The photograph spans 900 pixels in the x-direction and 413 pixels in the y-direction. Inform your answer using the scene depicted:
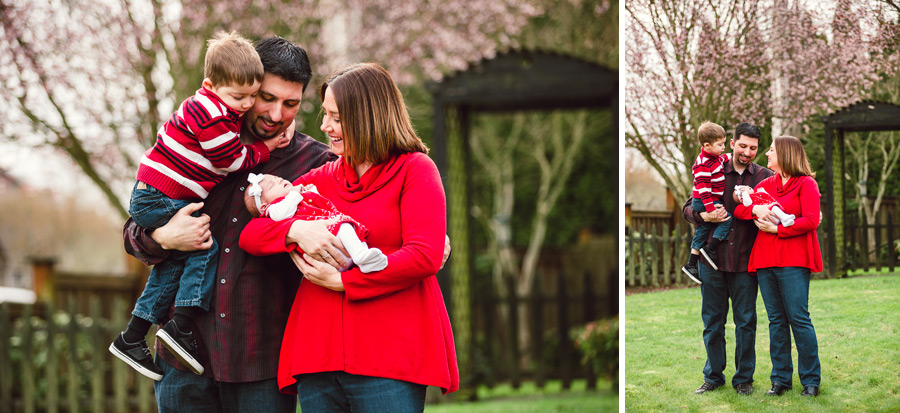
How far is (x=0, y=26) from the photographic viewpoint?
6676 mm

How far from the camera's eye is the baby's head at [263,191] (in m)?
2.25

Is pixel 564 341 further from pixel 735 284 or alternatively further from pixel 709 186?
pixel 709 186

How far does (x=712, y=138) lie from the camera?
2.81 meters

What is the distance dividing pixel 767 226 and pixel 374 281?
5.21 ft

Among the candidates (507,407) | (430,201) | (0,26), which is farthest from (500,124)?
(430,201)

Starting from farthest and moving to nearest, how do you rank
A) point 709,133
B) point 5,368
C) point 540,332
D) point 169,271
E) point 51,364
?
point 540,332, point 5,368, point 51,364, point 709,133, point 169,271

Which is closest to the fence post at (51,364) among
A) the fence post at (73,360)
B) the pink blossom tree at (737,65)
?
the fence post at (73,360)

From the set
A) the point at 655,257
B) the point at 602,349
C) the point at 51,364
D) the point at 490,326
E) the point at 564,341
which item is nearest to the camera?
the point at 655,257

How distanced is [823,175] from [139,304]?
8.28ft

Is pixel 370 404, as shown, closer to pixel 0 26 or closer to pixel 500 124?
pixel 0 26

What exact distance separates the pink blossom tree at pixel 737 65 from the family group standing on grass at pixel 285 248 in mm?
1228

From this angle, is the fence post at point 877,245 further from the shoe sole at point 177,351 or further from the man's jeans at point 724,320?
the shoe sole at point 177,351

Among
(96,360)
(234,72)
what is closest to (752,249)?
(234,72)

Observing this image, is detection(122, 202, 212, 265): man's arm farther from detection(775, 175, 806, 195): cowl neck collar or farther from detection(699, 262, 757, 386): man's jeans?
detection(775, 175, 806, 195): cowl neck collar
